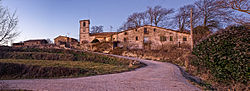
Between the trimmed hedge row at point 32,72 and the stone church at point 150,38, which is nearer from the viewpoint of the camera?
the trimmed hedge row at point 32,72

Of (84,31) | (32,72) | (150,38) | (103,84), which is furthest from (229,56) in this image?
(84,31)

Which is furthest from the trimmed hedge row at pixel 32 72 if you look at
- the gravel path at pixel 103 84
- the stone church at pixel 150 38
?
the stone church at pixel 150 38

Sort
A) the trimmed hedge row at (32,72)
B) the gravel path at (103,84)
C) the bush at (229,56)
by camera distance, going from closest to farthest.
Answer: the bush at (229,56)
the gravel path at (103,84)
the trimmed hedge row at (32,72)

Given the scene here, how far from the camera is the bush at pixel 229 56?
4.32m

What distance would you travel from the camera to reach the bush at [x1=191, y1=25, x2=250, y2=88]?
4.32 metres


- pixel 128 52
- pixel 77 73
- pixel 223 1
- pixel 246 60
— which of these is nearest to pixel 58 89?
pixel 77 73

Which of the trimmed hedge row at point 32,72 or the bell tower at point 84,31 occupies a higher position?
the bell tower at point 84,31

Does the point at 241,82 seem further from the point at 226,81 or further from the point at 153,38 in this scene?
the point at 153,38

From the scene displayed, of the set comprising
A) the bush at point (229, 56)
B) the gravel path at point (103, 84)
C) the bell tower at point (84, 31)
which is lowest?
the gravel path at point (103, 84)

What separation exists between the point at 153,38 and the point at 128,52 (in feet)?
31.8

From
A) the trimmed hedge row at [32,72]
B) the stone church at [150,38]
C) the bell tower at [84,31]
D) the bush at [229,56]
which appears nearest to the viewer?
the bush at [229,56]

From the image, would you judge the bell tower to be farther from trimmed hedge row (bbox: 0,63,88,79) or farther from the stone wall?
trimmed hedge row (bbox: 0,63,88,79)

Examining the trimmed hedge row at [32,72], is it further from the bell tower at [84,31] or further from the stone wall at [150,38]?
the bell tower at [84,31]

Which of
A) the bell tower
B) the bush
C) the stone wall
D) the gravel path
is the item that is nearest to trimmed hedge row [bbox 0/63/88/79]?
the gravel path
